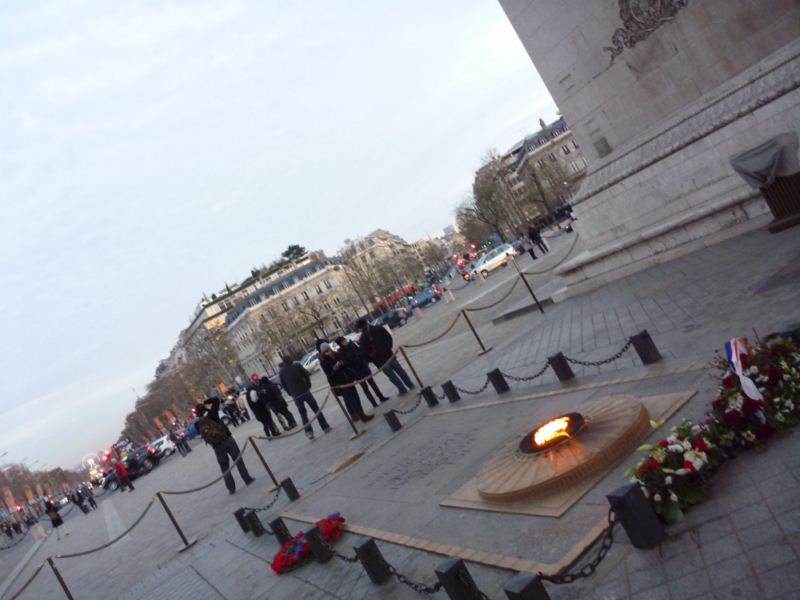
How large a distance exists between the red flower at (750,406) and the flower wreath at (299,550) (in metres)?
4.90

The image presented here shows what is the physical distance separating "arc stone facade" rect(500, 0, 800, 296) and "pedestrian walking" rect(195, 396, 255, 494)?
930 cm

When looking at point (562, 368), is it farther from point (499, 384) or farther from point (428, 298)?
point (428, 298)

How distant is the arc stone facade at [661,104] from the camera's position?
10.3 metres

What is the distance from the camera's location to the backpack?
1299 cm

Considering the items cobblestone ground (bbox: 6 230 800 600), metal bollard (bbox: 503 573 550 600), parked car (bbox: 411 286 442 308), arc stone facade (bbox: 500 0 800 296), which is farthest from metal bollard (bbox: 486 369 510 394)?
parked car (bbox: 411 286 442 308)

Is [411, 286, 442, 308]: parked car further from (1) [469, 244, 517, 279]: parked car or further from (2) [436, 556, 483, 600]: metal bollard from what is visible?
(2) [436, 556, 483, 600]: metal bollard

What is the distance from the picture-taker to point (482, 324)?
62.2 ft

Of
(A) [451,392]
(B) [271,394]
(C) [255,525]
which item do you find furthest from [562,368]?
(B) [271,394]

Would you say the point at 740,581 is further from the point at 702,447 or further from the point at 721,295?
the point at 721,295

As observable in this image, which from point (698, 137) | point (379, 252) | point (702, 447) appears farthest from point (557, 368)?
point (379, 252)

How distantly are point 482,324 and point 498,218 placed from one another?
46563 mm

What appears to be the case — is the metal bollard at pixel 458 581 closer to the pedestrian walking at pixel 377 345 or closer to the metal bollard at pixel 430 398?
the metal bollard at pixel 430 398

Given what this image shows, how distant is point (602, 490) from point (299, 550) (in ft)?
12.7

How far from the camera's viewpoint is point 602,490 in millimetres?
4941
